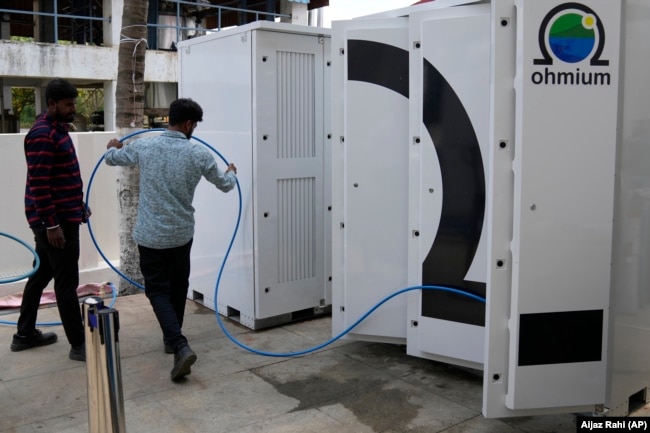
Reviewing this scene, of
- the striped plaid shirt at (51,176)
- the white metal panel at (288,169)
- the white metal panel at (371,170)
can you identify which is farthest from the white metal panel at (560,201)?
the striped plaid shirt at (51,176)

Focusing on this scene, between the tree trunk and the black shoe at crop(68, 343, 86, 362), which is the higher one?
the tree trunk

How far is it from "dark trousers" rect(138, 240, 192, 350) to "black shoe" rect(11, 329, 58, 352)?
106cm

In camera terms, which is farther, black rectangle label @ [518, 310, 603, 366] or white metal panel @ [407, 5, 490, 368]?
white metal panel @ [407, 5, 490, 368]

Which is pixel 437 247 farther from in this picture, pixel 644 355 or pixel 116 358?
pixel 116 358

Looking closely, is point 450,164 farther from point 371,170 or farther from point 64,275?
point 64,275

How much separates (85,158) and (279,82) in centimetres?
281

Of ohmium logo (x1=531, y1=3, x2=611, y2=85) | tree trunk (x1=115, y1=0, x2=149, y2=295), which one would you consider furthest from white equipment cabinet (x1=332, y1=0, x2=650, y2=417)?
tree trunk (x1=115, y1=0, x2=149, y2=295)

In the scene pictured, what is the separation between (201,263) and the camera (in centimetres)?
581

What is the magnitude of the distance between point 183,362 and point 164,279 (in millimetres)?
592

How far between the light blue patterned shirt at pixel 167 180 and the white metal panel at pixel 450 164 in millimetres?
1383

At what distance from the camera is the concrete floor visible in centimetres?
359

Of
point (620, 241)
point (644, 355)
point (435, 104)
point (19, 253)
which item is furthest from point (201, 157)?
point (19, 253)

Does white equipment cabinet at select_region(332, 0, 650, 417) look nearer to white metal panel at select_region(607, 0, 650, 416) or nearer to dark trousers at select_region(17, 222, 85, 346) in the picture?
white metal panel at select_region(607, 0, 650, 416)

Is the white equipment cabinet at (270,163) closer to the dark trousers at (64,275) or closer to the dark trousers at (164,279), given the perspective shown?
the dark trousers at (164,279)
